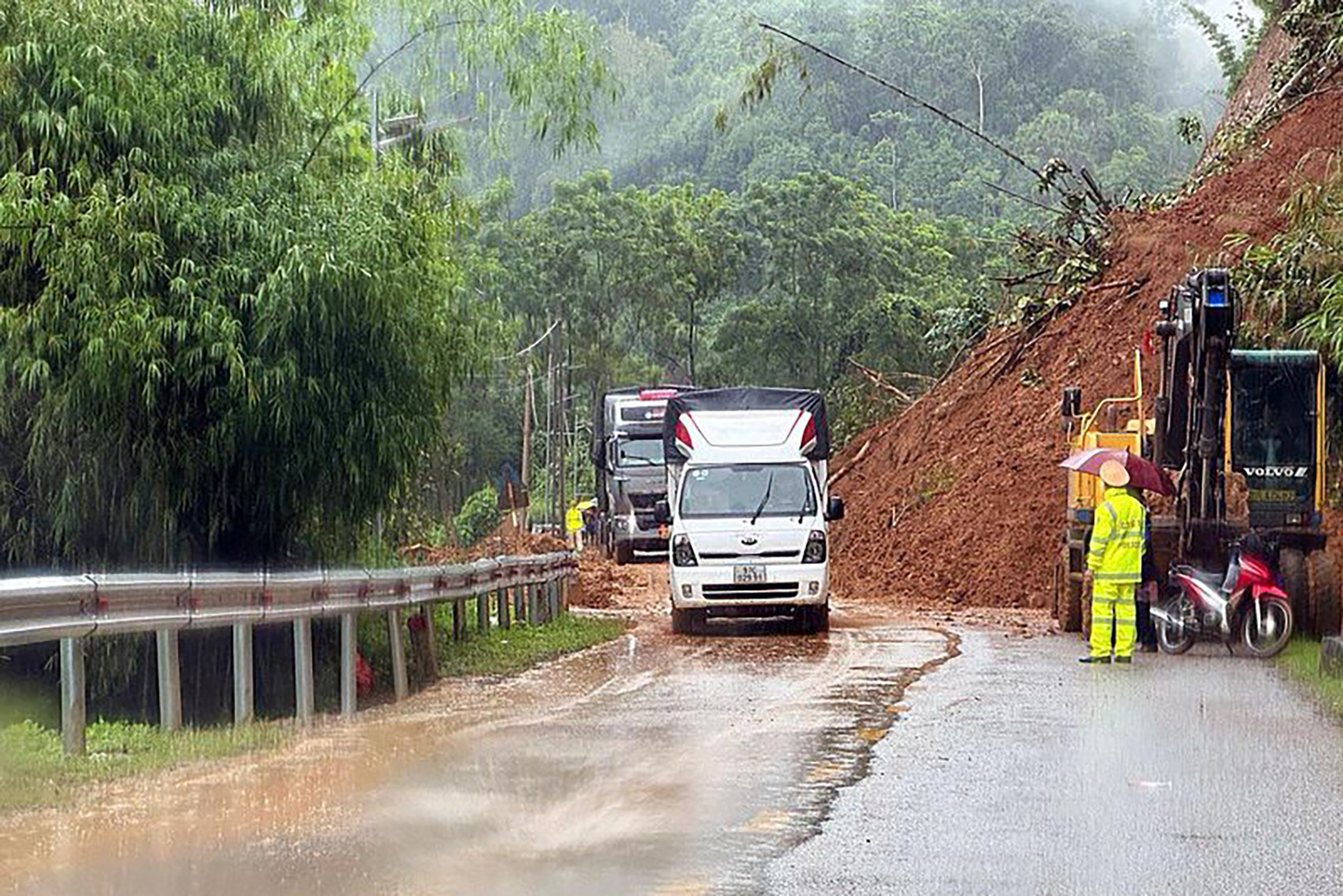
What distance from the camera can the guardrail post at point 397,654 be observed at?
16.0 m

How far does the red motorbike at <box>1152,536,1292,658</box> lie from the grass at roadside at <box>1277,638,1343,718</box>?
0.26m

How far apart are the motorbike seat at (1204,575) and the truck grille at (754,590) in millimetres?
4632

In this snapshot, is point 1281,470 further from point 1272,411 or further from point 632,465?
point 632,465

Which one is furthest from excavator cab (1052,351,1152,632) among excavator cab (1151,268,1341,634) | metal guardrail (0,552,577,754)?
metal guardrail (0,552,577,754)

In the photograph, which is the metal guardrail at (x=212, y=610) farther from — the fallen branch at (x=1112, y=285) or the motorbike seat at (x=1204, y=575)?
the fallen branch at (x=1112, y=285)

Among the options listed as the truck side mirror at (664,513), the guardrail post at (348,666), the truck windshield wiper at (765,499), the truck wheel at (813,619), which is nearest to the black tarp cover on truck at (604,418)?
the truck side mirror at (664,513)

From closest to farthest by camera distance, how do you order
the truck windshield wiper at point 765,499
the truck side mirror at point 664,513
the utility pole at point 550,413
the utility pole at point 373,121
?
1. the utility pole at point 373,121
2. the truck windshield wiper at point 765,499
3. the truck side mirror at point 664,513
4. the utility pole at point 550,413

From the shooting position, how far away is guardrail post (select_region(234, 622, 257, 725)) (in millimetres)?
12859

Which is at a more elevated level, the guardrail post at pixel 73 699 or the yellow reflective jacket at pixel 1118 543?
the yellow reflective jacket at pixel 1118 543

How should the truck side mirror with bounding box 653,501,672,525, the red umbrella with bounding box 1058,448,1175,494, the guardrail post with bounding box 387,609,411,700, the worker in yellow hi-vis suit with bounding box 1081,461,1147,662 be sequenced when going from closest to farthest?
1. the guardrail post with bounding box 387,609,411,700
2. the worker in yellow hi-vis suit with bounding box 1081,461,1147,662
3. the red umbrella with bounding box 1058,448,1175,494
4. the truck side mirror with bounding box 653,501,672,525

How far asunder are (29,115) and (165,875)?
10958 mm

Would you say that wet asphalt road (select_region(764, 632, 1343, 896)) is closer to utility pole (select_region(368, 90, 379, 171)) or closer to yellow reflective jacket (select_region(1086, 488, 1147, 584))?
yellow reflective jacket (select_region(1086, 488, 1147, 584))

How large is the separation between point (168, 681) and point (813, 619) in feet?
40.9

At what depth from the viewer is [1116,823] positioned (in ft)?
30.5
